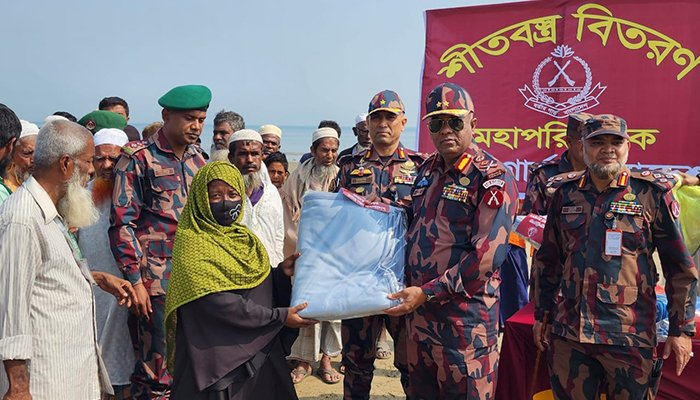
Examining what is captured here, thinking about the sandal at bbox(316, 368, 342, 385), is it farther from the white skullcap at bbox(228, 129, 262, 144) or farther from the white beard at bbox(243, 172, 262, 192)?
the white skullcap at bbox(228, 129, 262, 144)

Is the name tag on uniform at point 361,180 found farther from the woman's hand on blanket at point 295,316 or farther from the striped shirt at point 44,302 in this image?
the striped shirt at point 44,302

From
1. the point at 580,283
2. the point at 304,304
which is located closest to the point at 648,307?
the point at 580,283

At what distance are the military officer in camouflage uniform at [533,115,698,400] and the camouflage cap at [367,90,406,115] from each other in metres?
1.38

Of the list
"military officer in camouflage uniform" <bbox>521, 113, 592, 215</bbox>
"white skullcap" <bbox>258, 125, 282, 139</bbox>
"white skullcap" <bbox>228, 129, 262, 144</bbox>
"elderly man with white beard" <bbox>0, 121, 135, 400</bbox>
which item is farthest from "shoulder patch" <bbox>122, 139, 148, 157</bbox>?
"white skullcap" <bbox>258, 125, 282, 139</bbox>

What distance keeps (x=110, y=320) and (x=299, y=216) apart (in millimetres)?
1861

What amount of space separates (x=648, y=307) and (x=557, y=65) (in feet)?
15.5

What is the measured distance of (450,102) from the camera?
2848 millimetres

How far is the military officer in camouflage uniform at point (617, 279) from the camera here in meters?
2.73

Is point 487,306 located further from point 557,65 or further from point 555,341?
point 557,65

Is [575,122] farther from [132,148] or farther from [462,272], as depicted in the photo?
[132,148]

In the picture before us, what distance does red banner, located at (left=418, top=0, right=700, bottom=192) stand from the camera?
631 cm

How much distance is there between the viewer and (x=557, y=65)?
674cm

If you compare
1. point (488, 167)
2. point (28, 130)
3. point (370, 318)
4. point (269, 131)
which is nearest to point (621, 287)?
point (488, 167)

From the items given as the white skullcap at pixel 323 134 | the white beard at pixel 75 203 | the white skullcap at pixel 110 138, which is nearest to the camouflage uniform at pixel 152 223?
the white skullcap at pixel 110 138
